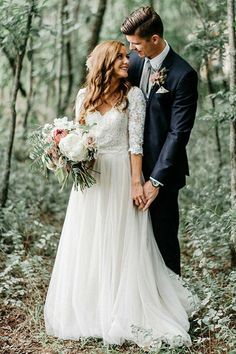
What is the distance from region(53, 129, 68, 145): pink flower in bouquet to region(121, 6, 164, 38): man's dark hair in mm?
862

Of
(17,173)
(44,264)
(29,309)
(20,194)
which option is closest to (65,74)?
(17,173)

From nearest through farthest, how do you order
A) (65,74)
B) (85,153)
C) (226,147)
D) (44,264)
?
(85,153)
(44,264)
(226,147)
(65,74)

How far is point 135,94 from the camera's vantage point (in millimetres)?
4086

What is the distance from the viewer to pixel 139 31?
4.03 metres

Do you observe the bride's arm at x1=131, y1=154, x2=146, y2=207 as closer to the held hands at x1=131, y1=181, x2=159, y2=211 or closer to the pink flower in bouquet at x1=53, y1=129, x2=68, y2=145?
the held hands at x1=131, y1=181, x2=159, y2=211

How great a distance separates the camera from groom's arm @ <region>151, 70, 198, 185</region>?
4.09 metres

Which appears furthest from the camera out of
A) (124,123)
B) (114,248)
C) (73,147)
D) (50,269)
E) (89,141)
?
(50,269)

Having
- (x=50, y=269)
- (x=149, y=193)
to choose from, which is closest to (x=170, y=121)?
(x=149, y=193)

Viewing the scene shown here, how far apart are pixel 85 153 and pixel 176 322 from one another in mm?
1405

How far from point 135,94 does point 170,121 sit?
1.11 ft

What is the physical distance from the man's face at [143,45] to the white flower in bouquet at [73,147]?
0.81 meters

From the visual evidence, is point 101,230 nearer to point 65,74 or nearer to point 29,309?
point 29,309

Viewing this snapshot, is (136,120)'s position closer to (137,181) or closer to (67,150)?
(137,181)

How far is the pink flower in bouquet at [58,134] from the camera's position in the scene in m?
3.87
